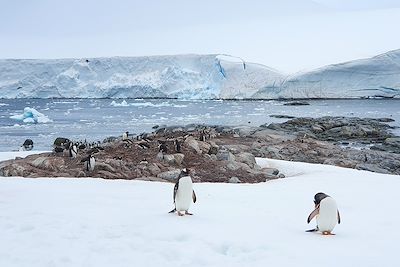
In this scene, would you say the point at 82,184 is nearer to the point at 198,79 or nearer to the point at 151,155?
the point at 151,155

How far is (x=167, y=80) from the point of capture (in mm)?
57156

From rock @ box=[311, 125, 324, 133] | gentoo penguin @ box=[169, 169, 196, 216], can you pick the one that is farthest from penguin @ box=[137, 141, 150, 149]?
rock @ box=[311, 125, 324, 133]

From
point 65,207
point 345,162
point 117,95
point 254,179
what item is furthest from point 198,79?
point 65,207

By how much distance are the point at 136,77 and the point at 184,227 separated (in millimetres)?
55067

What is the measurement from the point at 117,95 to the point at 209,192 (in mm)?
55689

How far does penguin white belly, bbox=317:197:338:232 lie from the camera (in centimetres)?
514

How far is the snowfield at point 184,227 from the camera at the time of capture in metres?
4.18

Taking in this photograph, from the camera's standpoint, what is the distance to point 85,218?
5527 millimetres

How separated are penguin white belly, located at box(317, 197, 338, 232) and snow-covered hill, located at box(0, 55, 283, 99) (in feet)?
171

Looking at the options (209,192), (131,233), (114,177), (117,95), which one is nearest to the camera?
(131,233)

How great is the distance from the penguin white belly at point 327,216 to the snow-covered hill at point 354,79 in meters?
49.3

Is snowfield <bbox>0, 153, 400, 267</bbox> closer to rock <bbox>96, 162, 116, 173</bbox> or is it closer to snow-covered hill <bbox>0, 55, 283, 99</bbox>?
rock <bbox>96, 162, 116, 173</bbox>

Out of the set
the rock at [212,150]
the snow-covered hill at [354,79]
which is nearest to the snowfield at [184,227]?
the rock at [212,150]

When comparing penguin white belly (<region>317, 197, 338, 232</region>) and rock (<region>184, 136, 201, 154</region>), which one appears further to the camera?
rock (<region>184, 136, 201, 154</region>)
